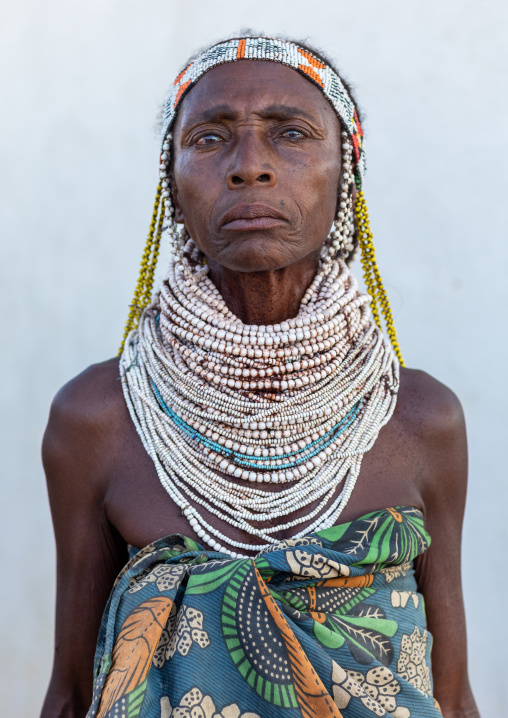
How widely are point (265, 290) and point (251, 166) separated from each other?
0.32m

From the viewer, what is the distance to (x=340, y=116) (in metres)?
1.85

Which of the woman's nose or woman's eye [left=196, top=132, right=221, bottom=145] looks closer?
the woman's nose

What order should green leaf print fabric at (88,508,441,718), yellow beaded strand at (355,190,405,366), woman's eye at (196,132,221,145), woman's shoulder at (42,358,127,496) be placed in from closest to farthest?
1. green leaf print fabric at (88,508,441,718)
2. woman's eye at (196,132,221,145)
3. woman's shoulder at (42,358,127,496)
4. yellow beaded strand at (355,190,405,366)

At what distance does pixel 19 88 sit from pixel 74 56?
25 centimetres

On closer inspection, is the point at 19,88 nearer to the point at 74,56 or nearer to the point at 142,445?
the point at 74,56

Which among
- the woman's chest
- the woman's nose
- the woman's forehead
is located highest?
the woman's forehead

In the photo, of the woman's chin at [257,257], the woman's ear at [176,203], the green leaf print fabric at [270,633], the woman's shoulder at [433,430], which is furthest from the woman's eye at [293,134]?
the green leaf print fabric at [270,633]

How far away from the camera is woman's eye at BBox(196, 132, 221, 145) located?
1754mm

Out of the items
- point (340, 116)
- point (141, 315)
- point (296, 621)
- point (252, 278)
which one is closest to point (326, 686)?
point (296, 621)

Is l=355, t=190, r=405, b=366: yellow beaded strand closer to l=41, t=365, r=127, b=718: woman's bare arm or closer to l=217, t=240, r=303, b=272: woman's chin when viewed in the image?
l=217, t=240, r=303, b=272: woman's chin

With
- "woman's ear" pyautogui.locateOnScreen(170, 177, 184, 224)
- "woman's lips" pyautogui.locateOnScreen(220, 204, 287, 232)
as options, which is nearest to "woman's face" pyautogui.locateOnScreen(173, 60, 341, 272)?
"woman's lips" pyautogui.locateOnScreen(220, 204, 287, 232)

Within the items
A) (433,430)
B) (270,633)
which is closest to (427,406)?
(433,430)

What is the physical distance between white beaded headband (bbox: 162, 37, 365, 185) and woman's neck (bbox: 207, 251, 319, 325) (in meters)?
0.32

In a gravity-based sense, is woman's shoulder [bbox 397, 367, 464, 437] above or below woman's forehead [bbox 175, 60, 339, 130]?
below
